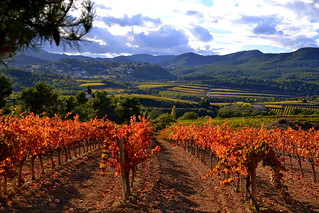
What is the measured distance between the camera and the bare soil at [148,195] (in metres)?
14.1

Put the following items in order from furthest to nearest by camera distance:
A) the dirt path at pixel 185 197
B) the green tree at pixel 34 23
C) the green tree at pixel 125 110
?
the green tree at pixel 125 110 < the dirt path at pixel 185 197 < the green tree at pixel 34 23

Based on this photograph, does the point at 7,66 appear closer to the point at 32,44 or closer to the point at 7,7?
the point at 32,44

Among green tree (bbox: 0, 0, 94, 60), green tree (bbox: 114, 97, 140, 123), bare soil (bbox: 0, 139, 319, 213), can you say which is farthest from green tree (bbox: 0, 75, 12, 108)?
green tree (bbox: 0, 0, 94, 60)

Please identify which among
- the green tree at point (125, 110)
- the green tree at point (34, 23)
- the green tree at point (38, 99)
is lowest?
the green tree at point (125, 110)

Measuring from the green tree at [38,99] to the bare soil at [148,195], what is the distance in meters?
28.8

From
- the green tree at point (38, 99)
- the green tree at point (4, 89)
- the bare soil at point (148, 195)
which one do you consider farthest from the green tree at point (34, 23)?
the green tree at point (38, 99)

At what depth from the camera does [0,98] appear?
40.9 meters

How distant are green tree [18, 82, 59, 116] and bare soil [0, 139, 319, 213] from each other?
94.4 ft

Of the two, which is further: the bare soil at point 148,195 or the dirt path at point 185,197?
the dirt path at point 185,197

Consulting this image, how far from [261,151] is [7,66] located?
11211 millimetres

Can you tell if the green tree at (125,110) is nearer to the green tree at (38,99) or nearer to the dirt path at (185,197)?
the green tree at (38,99)

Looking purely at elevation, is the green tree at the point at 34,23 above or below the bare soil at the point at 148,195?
above

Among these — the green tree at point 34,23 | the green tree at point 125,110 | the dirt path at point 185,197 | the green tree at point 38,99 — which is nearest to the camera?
the green tree at point 34,23

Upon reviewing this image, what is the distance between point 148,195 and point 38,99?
129 ft
